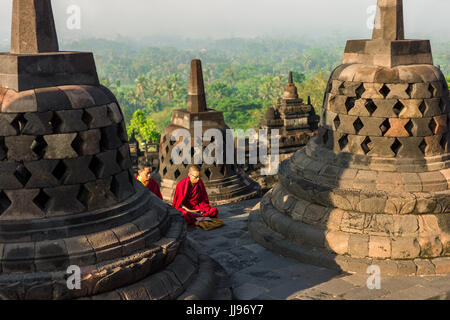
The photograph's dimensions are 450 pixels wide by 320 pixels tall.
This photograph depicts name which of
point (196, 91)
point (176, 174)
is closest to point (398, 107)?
point (196, 91)

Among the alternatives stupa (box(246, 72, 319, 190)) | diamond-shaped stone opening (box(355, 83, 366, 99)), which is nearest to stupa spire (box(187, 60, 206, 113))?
diamond-shaped stone opening (box(355, 83, 366, 99))

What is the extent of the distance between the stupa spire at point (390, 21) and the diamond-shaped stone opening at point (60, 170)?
5205 mm

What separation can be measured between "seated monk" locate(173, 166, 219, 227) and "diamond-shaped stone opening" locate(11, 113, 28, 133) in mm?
4149

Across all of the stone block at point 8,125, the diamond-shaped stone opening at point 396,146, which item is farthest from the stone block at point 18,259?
the diamond-shaped stone opening at point 396,146

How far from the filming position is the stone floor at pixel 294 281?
19.2ft

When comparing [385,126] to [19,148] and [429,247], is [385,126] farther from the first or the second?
[19,148]

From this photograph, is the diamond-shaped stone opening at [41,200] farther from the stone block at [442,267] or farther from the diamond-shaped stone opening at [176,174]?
the diamond-shaped stone opening at [176,174]

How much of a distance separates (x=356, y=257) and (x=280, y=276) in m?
1.15

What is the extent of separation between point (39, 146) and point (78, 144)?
1.30ft

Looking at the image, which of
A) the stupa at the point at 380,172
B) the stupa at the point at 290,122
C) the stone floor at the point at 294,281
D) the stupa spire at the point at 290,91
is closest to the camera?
the stone floor at the point at 294,281

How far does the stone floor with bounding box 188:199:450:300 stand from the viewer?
19.2 ft

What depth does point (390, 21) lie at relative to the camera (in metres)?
7.27

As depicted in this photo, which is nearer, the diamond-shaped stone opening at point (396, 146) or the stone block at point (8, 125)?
the stone block at point (8, 125)

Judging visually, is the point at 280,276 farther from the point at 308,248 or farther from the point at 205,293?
the point at 205,293
